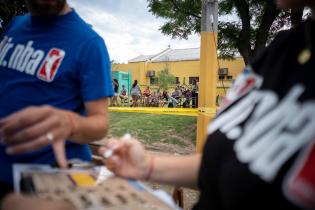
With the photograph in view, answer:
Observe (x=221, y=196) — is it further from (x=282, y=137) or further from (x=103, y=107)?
(x=103, y=107)

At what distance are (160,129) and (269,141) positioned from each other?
949 cm

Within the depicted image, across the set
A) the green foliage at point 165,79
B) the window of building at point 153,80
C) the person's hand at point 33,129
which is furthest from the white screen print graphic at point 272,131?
the window of building at point 153,80

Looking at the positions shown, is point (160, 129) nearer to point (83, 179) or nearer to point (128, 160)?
point (128, 160)

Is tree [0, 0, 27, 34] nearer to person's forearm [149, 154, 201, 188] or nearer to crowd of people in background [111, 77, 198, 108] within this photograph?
person's forearm [149, 154, 201, 188]

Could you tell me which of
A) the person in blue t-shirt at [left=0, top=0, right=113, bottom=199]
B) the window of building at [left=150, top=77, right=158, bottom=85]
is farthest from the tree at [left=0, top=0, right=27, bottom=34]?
the window of building at [left=150, top=77, right=158, bottom=85]

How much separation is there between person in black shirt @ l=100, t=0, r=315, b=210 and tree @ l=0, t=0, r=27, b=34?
334 cm

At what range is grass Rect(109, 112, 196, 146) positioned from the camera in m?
9.31

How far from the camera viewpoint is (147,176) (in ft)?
4.67

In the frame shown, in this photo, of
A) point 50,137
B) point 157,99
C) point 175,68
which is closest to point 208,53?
point 50,137

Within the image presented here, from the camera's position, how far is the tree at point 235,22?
10.3m

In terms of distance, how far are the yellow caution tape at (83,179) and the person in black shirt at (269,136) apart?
38cm

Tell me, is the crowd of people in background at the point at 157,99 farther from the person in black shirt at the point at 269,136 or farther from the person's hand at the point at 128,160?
the person in black shirt at the point at 269,136

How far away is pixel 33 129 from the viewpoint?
44.3 inches

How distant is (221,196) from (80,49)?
1.07m
